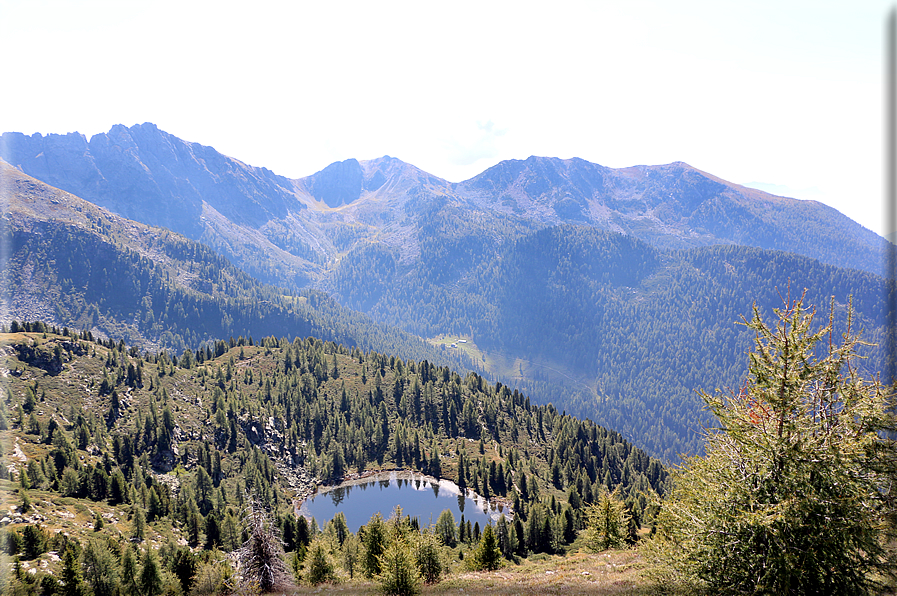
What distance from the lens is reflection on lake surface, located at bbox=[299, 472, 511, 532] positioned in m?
140

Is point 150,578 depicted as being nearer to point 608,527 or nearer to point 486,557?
point 486,557

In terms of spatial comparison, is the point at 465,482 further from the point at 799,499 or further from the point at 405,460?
the point at 799,499

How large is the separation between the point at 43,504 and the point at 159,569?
44.2 meters

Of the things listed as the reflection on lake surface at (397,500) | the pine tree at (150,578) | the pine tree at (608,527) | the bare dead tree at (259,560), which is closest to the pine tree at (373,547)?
the bare dead tree at (259,560)

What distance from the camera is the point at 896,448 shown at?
59.6 ft

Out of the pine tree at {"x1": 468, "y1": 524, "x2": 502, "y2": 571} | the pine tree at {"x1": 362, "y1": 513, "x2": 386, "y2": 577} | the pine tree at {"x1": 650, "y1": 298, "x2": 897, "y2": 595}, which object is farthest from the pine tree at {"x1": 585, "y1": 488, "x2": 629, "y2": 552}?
the pine tree at {"x1": 650, "y1": 298, "x2": 897, "y2": 595}

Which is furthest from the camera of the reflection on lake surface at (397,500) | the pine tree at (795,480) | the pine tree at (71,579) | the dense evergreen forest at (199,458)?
the reflection on lake surface at (397,500)

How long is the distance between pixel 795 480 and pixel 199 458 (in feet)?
562

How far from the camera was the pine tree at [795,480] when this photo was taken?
17734 mm

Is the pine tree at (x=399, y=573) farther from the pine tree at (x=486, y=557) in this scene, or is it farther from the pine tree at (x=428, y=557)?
the pine tree at (x=486, y=557)

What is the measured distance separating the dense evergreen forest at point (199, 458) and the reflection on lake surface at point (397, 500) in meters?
5.82

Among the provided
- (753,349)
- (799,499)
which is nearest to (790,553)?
(799,499)

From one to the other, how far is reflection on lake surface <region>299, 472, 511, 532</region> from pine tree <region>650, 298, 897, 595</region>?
406ft

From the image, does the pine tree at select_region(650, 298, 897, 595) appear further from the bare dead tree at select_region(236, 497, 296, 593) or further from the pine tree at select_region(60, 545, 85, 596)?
the pine tree at select_region(60, 545, 85, 596)
